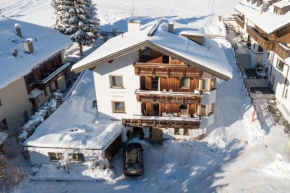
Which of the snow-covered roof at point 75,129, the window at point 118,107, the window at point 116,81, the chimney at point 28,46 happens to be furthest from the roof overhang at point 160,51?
the chimney at point 28,46

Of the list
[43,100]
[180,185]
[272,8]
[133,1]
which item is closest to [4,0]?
[133,1]

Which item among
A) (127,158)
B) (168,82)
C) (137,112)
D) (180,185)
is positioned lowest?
(180,185)

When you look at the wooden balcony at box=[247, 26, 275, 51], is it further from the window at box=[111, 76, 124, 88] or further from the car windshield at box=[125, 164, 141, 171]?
the car windshield at box=[125, 164, 141, 171]

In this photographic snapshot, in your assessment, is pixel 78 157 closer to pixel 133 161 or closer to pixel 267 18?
pixel 133 161

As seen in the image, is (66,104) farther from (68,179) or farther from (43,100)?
(68,179)

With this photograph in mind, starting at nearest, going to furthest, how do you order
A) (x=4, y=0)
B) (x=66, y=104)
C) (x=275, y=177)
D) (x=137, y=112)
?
1. (x=275, y=177)
2. (x=137, y=112)
3. (x=66, y=104)
4. (x=4, y=0)
